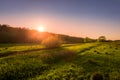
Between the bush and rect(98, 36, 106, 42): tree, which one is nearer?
the bush

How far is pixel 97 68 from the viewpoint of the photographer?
3922 cm

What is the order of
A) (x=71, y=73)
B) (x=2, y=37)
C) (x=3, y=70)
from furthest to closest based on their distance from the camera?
(x=2, y=37), (x=3, y=70), (x=71, y=73)

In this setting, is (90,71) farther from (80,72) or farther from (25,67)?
(25,67)

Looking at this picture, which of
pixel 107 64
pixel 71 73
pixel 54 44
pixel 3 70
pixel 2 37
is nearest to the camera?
pixel 71 73

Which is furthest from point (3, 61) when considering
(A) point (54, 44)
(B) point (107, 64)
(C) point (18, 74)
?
(A) point (54, 44)

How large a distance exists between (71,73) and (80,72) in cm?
181

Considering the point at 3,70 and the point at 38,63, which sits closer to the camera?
the point at 3,70

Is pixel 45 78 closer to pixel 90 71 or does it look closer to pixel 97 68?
pixel 90 71

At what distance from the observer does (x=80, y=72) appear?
1448 inches

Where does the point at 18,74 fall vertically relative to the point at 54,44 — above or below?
below

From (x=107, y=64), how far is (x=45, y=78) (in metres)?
16.4

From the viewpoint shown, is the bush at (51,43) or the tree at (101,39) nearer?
the bush at (51,43)

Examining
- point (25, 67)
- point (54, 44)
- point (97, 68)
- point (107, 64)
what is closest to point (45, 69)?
point (25, 67)

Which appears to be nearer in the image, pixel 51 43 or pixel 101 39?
pixel 51 43
